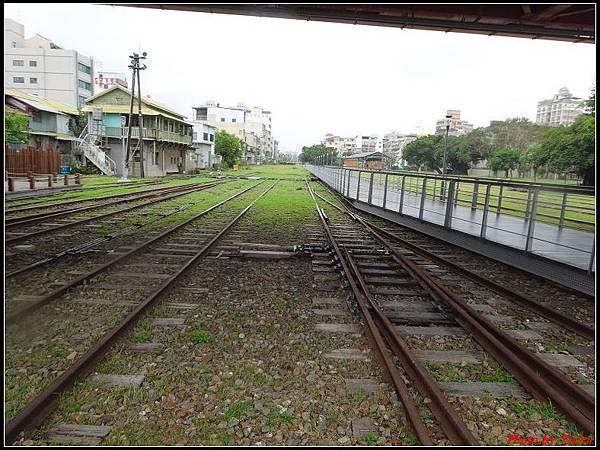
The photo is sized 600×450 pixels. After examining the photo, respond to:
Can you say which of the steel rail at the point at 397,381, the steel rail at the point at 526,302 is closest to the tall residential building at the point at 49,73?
the steel rail at the point at 526,302

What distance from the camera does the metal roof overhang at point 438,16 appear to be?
8.71 metres

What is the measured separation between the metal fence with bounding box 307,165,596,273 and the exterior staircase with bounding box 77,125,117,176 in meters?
28.8

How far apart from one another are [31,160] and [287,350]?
31143mm

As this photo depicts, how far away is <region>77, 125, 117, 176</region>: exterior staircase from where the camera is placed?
38.2 meters

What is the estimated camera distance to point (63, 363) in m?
3.94

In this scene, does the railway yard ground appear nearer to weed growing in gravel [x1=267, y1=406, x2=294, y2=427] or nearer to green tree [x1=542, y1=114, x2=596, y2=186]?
weed growing in gravel [x1=267, y1=406, x2=294, y2=427]

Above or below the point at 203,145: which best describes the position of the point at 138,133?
below

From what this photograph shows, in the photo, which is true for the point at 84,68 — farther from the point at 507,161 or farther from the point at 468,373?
the point at 468,373

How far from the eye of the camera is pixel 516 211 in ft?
33.0

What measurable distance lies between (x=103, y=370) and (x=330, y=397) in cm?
201

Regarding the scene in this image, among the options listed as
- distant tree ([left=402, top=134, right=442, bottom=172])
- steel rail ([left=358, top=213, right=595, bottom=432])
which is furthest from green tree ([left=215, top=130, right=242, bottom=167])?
steel rail ([left=358, top=213, right=595, bottom=432])

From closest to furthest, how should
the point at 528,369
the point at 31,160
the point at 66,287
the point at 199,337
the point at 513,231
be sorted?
the point at 528,369, the point at 199,337, the point at 66,287, the point at 513,231, the point at 31,160

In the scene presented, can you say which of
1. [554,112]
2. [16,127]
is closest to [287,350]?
[16,127]

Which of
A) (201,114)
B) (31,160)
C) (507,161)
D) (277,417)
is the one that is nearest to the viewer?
(277,417)
